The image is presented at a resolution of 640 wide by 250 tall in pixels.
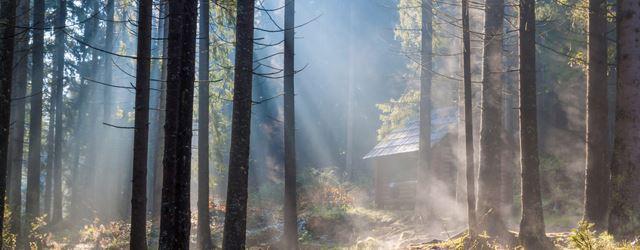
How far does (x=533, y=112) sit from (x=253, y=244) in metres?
12.3

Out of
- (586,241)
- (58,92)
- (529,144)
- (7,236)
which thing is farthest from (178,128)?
(58,92)

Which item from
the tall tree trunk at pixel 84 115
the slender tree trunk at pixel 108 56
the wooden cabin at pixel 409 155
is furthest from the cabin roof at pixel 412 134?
the tall tree trunk at pixel 84 115

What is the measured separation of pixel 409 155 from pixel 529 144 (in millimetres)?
19476

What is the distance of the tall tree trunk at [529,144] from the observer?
1162cm

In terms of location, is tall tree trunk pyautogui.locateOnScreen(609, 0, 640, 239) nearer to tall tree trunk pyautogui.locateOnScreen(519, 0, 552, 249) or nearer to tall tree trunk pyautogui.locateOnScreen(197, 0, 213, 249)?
tall tree trunk pyautogui.locateOnScreen(519, 0, 552, 249)

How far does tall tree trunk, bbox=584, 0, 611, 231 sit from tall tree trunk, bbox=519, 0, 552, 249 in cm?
259

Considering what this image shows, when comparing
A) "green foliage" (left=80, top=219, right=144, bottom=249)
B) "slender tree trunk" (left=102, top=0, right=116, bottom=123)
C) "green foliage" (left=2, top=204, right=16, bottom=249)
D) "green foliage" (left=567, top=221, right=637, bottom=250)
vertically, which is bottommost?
"green foliage" (left=80, top=219, right=144, bottom=249)

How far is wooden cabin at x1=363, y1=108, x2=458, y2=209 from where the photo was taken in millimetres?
28234

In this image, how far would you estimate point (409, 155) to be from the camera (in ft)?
102

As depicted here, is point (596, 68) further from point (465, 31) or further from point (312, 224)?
point (312, 224)

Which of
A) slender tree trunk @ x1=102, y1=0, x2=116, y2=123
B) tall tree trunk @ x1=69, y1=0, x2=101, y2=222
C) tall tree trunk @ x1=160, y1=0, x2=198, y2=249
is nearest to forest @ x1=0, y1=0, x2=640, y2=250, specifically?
tall tree trunk @ x1=160, y1=0, x2=198, y2=249

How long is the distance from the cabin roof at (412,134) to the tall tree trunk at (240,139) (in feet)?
55.1

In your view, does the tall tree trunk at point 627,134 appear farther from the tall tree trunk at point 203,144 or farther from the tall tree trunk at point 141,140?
the tall tree trunk at point 203,144

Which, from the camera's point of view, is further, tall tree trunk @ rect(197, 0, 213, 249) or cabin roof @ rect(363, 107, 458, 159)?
cabin roof @ rect(363, 107, 458, 159)
